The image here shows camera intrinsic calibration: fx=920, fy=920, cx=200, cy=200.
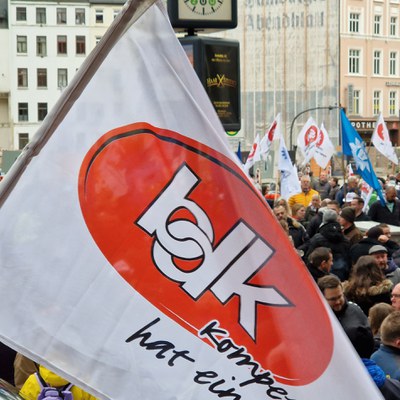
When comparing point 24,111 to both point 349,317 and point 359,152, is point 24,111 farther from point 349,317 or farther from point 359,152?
point 349,317

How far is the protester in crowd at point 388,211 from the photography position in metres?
12.4

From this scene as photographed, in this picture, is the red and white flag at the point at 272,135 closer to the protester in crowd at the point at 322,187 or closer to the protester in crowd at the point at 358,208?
the protester in crowd at the point at 322,187

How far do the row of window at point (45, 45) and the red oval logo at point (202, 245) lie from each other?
214 ft

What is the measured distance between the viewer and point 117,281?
2.19 metres

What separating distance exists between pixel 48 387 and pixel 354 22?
57795mm

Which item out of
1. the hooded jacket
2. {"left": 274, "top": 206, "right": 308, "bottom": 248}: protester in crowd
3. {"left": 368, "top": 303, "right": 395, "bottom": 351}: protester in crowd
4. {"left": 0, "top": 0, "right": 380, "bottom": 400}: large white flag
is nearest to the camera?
{"left": 0, "top": 0, "right": 380, "bottom": 400}: large white flag

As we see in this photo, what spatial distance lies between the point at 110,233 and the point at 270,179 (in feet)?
105

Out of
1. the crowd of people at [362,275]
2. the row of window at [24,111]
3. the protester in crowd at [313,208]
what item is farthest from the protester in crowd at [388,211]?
the row of window at [24,111]

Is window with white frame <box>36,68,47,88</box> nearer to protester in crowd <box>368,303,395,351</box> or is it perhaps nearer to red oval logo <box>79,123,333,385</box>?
protester in crowd <box>368,303,395,351</box>

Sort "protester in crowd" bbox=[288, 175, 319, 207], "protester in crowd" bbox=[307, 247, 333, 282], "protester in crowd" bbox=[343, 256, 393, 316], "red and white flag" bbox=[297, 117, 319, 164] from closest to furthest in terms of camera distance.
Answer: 1. "protester in crowd" bbox=[343, 256, 393, 316]
2. "protester in crowd" bbox=[307, 247, 333, 282]
3. "protester in crowd" bbox=[288, 175, 319, 207]
4. "red and white flag" bbox=[297, 117, 319, 164]

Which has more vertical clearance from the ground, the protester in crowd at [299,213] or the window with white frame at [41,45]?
the protester in crowd at [299,213]

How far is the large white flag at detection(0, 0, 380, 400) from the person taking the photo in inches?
84.4


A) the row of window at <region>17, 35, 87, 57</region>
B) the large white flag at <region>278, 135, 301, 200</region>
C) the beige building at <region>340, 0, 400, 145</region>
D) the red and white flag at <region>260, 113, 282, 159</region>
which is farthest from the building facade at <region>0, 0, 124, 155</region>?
the large white flag at <region>278, 135, 301, 200</region>

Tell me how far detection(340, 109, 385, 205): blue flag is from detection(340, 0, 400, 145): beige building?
1718 inches
